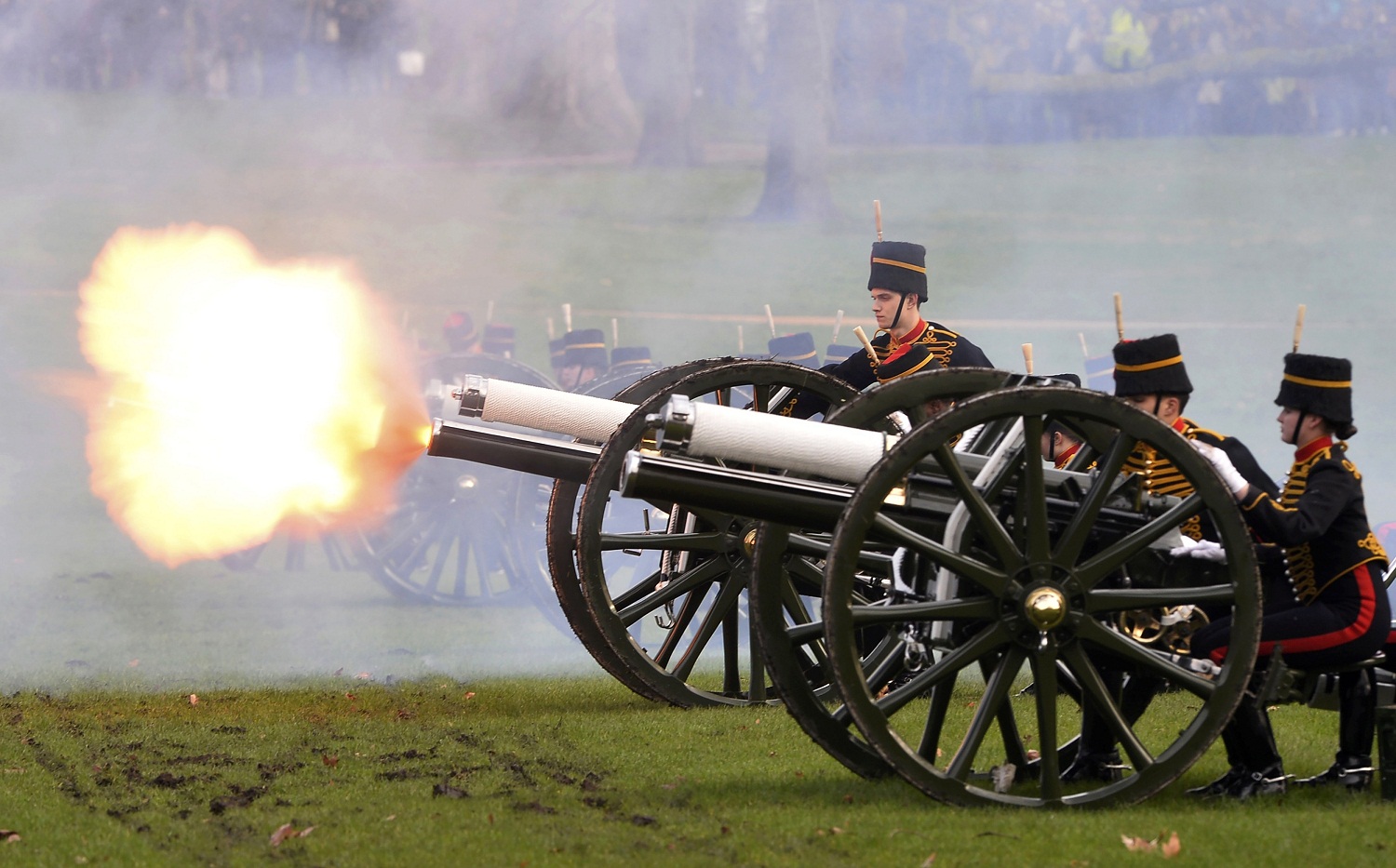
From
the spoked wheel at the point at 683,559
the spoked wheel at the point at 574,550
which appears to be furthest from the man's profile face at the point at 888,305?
the spoked wheel at the point at 574,550

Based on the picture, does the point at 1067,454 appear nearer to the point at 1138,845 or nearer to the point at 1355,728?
the point at 1355,728

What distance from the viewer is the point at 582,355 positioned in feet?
38.0

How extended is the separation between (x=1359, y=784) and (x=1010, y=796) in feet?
3.64

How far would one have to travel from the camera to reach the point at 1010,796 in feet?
15.5

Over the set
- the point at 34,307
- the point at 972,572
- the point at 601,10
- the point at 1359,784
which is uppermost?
the point at 601,10

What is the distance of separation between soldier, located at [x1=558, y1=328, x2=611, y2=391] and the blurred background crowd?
480 cm

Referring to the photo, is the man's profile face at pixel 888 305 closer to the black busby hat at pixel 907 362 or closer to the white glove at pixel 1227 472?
the black busby hat at pixel 907 362

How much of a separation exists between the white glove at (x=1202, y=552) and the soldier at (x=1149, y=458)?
358 millimetres

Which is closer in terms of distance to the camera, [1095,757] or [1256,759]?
[1256,759]

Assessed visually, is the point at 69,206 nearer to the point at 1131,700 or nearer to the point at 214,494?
the point at 214,494

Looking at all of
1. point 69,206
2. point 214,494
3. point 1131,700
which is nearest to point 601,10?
point 69,206

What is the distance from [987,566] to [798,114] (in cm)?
1290

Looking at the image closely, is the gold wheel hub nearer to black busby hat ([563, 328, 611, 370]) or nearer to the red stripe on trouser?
the red stripe on trouser

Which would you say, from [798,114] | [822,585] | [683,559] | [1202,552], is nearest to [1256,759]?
[1202,552]
